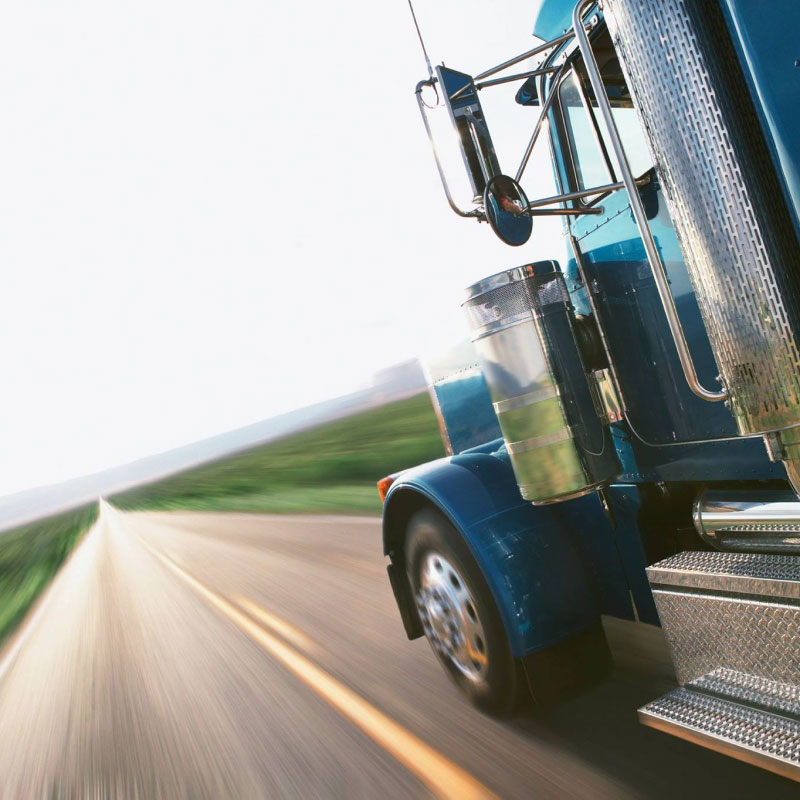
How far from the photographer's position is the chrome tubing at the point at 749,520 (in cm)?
250

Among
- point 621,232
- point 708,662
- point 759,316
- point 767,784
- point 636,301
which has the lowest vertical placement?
point 767,784

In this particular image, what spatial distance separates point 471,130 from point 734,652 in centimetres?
193

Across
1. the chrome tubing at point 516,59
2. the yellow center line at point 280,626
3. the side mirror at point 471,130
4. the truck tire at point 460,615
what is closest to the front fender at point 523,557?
the truck tire at point 460,615

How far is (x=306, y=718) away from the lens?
460 cm

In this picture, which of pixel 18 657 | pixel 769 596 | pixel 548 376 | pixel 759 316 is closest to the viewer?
pixel 759 316

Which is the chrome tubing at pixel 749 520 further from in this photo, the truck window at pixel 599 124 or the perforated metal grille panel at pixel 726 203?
the truck window at pixel 599 124

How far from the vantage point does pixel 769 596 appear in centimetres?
240

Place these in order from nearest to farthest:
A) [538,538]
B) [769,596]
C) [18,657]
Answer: [769,596] < [538,538] < [18,657]

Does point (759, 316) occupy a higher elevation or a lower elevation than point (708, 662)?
higher

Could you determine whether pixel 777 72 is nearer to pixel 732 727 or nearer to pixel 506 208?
pixel 506 208

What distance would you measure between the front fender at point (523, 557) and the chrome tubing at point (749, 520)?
69 cm

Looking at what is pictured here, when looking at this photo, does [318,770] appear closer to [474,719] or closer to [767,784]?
[474,719]

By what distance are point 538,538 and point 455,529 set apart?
43cm

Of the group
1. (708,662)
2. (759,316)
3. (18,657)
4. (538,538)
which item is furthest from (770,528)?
(18,657)
